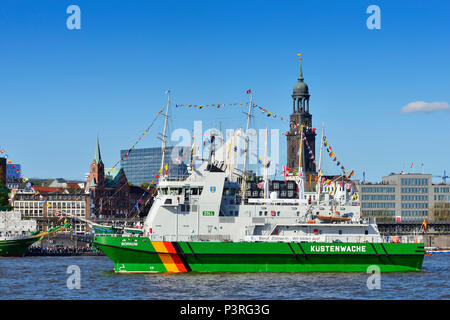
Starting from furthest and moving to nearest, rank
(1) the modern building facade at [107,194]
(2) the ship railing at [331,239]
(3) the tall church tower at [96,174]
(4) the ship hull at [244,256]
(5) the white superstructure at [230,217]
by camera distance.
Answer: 1. (3) the tall church tower at [96,174]
2. (1) the modern building facade at [107,194]
3. (5) the white superstructure at [230,217]
4. (2) the ship railing at [331,239]
5. (4) the ship hull at [244,256]

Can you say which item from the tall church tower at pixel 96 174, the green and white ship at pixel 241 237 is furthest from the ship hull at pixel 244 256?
the tall church tower at pixel 96 174

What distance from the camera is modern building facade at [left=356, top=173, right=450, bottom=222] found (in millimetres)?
158125

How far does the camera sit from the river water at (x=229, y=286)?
128 feet

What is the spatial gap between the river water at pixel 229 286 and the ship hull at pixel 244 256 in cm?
115

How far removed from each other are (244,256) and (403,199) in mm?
114926

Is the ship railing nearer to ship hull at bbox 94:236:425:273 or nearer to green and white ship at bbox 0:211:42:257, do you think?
ship hull at bbox 94:236:425:273

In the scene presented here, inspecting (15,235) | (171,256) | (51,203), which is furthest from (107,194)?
(171,256)

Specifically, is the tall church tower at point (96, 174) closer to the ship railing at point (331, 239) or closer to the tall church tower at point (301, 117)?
the tall church tower at point (301, 117)

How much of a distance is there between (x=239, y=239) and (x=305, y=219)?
17.5 feet

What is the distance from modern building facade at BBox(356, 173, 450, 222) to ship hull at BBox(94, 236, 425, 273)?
4227 inches

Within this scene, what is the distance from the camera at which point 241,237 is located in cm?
5266

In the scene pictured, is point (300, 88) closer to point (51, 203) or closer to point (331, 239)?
point (51, 203)
